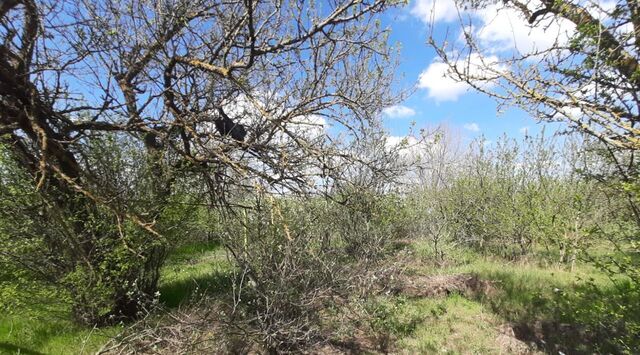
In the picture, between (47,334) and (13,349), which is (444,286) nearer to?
(47,334)

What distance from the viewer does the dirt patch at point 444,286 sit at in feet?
24.5

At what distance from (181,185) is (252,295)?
5.57 ft

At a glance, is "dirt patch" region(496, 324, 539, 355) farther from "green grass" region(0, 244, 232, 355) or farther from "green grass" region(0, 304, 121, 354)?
"green grass" region(0, 304, 121, 354)

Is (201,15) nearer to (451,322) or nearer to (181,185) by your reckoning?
(181,185)

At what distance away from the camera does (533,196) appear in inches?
428

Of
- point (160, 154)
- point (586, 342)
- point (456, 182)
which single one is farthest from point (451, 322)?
point (456, 182)

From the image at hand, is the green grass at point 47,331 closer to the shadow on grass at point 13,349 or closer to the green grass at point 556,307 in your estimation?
the shadow on grass at point 13,349

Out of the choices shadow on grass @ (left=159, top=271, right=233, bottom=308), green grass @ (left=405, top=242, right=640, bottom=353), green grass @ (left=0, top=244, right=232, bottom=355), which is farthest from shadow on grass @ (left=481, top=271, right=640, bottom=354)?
green grass @ (left=0, top=244, right=232, bottom=355)

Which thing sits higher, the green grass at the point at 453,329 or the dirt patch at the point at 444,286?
the dirt patch at the point at 444,286

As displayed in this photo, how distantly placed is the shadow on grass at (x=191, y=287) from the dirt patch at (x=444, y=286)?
9.88 ft

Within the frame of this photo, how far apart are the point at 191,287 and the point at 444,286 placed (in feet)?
15.3

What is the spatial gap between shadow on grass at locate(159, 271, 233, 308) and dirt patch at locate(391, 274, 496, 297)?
9.88 ft

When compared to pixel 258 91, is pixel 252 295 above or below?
below

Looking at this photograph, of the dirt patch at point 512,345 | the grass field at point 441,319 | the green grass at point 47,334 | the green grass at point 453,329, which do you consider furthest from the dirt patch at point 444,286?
the green grass at point 47,334
